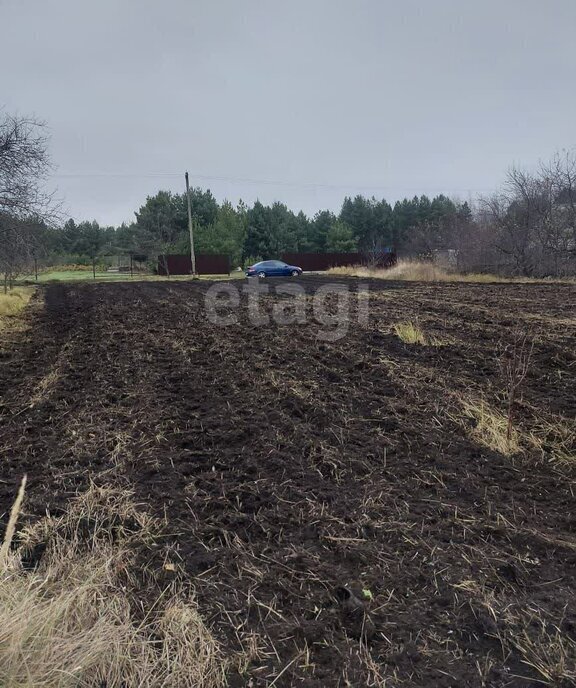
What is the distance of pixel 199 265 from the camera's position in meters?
28.8

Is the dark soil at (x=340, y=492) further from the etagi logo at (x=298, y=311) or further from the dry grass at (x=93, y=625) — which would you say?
the etagi logo at (x=298, y=311)

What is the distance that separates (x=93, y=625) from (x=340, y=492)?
47.2 inches

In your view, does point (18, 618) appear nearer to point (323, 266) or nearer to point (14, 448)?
point (14, 448)

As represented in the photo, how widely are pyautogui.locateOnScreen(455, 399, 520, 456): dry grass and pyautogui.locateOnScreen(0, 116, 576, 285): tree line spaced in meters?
8.45

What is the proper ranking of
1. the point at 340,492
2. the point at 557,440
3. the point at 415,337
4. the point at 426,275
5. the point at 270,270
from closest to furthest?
1. the point at 340,492
2. the point at 557,440
3. the point at 415,337
4. the point at 426,275
5. the point at 270,270

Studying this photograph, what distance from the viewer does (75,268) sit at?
133ft

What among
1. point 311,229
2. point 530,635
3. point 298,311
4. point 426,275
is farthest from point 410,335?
point 311,229

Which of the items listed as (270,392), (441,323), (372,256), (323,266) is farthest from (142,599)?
(323,266)

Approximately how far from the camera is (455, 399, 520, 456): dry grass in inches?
104

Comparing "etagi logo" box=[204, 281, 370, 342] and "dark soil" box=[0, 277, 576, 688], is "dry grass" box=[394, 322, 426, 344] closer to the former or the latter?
"dark soil" box=[0, 277, 576, 688]

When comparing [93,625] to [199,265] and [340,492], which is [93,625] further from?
[199,265]

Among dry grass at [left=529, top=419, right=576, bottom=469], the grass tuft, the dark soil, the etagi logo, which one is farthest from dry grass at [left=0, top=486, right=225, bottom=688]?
the etagi logo

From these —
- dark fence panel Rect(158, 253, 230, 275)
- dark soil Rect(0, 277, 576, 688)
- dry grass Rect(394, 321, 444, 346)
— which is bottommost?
dark soil Rect(0, 277, 576, 688)

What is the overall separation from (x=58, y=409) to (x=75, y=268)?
138ft
